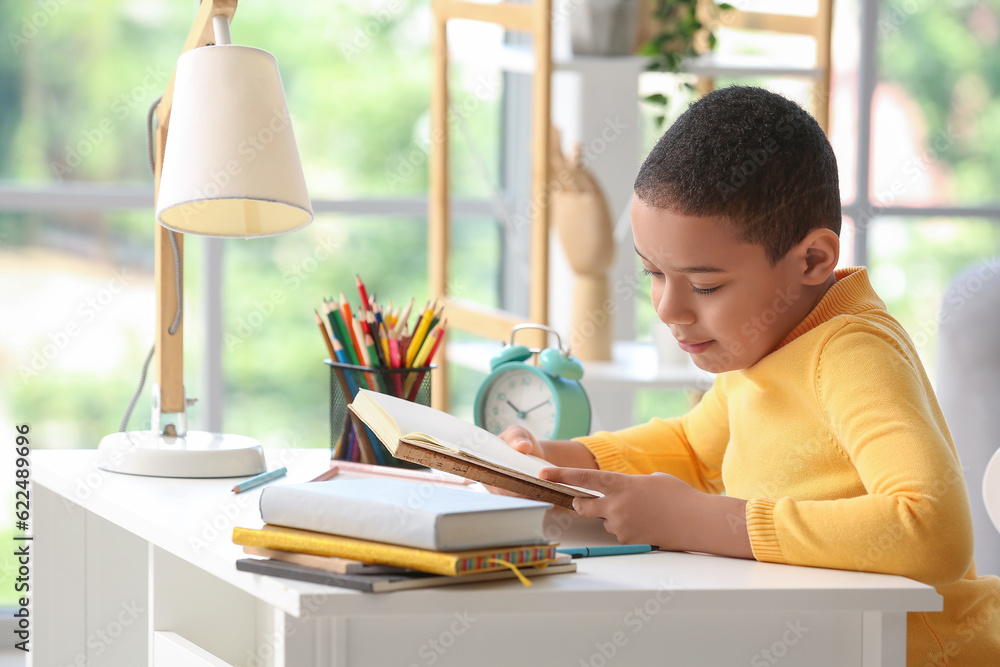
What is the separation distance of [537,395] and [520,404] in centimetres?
3

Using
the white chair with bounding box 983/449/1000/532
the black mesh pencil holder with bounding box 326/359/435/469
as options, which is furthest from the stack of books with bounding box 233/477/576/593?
the white chair with bounding box 983/449/1000/532

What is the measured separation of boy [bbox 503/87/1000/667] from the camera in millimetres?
830

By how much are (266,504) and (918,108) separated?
104 inches

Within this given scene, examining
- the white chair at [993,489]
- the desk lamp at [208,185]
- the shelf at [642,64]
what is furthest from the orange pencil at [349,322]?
the shelf at [642,64]

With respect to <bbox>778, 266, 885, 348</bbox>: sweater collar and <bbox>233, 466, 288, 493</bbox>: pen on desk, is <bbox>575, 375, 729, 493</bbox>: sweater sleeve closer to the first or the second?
<bbox>778, 266, 885, 348</bbox>: sweater collar

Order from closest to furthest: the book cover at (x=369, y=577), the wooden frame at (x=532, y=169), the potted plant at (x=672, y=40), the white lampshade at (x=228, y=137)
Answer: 1. the book cover at (x=369, y=577)
2. the white lampshade at (x=228, y=137)
3. the wooden frame at (x=532, y=169)
4. the potted plant at (x=672, y=40)

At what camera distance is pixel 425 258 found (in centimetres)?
272

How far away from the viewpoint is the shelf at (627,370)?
6.34 feet

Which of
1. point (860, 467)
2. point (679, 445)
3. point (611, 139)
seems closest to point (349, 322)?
point (679, 445)

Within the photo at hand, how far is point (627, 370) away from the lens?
203 cm

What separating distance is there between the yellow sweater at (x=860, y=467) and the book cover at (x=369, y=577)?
0.24m

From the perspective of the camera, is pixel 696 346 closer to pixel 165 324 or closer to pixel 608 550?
pixel 608 550

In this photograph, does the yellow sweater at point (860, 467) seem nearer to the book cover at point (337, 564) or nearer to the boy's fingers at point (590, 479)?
the boy's fingers at point (590, 479)

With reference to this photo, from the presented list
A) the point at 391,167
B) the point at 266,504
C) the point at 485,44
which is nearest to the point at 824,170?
the point at 266,504
